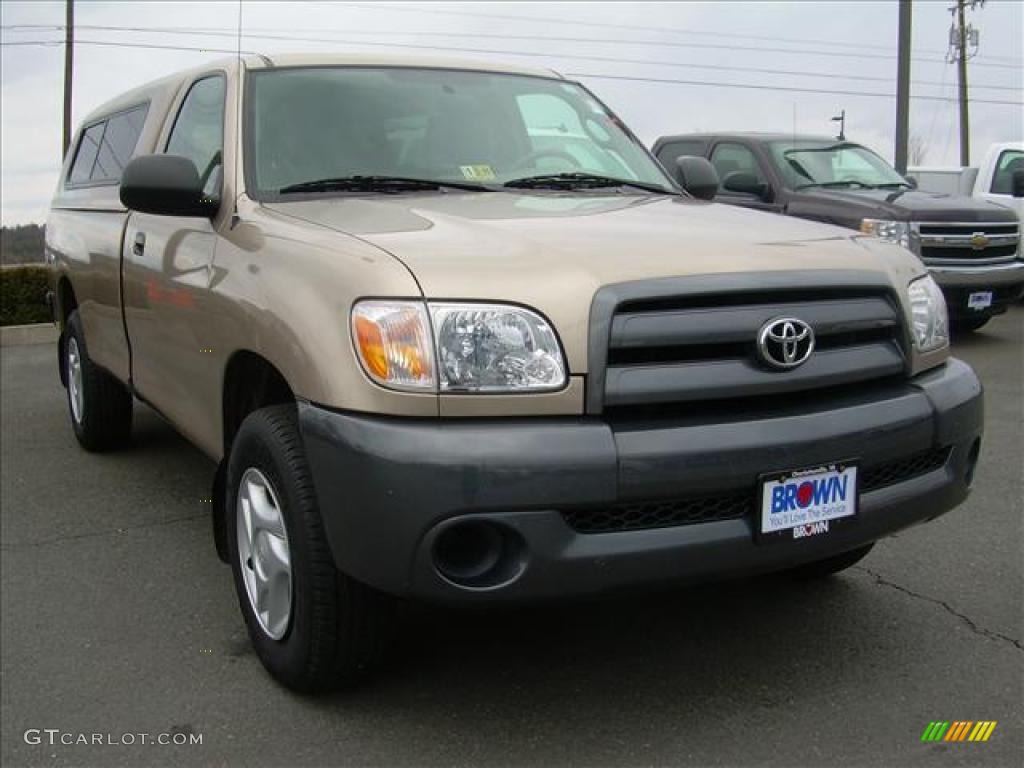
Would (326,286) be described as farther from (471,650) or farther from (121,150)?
(121,150)

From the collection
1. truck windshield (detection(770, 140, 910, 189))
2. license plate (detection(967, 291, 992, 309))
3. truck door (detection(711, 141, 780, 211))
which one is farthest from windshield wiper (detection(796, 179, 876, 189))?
license plate (detection(967, 291, 992, 309))

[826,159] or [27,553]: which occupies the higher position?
[826,159]

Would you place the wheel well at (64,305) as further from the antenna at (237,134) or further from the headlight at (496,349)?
the headlight at (496,349)

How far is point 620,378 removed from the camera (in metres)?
2.45

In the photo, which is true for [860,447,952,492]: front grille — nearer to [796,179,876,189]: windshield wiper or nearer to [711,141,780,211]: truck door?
[711,141,780,211]: truck door

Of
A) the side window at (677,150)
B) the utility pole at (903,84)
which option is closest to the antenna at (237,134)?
the side window at (677,150)

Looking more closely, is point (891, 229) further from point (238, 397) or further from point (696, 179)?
point (238, 397)

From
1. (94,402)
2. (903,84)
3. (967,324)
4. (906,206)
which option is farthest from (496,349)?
(903,84)

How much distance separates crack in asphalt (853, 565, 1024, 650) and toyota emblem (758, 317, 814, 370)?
50.6 inches

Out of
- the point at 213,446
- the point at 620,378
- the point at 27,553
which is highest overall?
the point at 620,378

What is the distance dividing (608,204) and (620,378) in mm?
1110

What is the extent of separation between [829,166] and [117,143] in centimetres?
684

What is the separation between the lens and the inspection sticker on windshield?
3.62 m

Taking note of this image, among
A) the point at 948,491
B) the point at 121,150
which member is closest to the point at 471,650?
the point at 948,491
